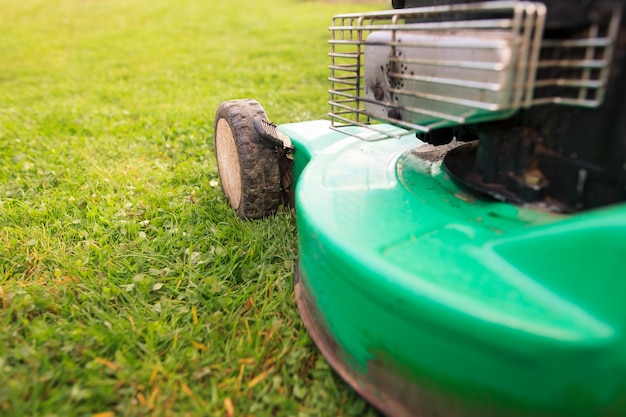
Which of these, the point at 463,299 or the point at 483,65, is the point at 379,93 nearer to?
the point at 483,65

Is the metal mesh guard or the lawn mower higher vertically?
the metal mesh guard

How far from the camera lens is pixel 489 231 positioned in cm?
105

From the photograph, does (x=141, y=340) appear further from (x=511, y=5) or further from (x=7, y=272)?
(x=511, y=5)

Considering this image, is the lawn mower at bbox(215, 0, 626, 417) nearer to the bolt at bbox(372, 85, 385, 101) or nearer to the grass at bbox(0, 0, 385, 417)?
the bolt at bbox(372, 85, 385, 101)

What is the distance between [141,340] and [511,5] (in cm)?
112

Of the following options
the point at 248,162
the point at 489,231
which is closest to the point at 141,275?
the point at 248,162

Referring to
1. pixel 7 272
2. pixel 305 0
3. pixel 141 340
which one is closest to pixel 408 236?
pixel 141 340

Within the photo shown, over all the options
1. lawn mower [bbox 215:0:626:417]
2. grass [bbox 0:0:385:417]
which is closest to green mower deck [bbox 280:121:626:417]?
lawn mower [bbox 215:0:626:417]

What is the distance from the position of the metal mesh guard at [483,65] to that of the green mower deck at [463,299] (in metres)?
0.22

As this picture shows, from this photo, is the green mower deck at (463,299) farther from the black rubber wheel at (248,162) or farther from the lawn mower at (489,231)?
the black rubber wheel at (248,162)

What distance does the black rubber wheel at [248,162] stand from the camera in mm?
1675

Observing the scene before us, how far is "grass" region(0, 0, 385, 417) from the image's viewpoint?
1163mm

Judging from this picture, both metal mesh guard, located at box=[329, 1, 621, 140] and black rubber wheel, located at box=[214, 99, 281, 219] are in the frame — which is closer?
metal mesh guard, located at box=[329, 1, 621, 140]

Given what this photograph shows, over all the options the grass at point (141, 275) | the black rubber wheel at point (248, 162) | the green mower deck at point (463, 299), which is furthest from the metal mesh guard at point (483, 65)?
the grass at point (141, 275)
